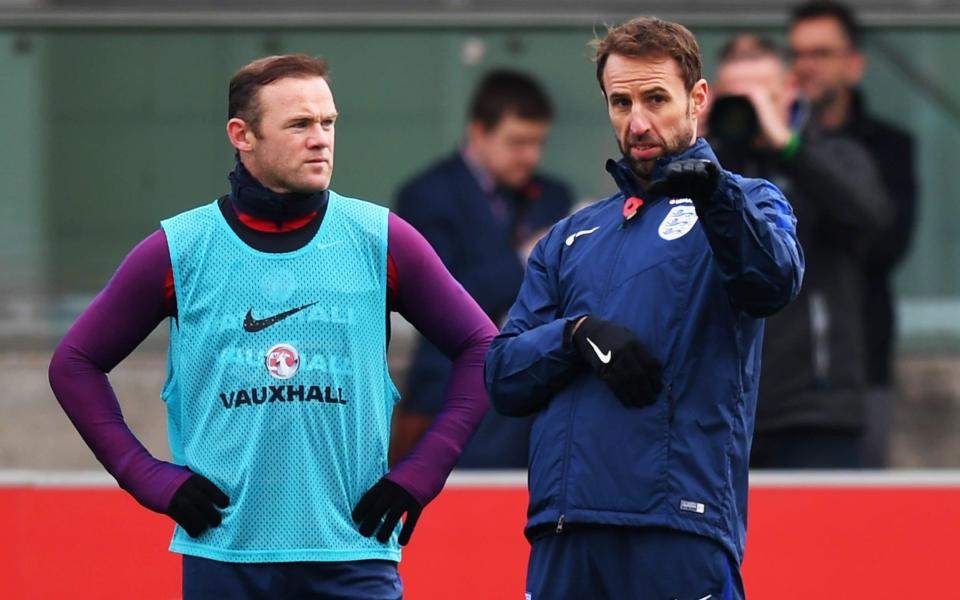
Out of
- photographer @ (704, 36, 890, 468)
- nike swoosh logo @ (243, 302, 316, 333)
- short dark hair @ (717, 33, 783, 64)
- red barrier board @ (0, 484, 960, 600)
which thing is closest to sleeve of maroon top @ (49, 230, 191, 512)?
→ nike swoosh logo @ (243, 302, 316, 333)

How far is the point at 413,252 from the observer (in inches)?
167

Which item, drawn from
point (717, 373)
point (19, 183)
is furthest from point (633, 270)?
point (19, 183)

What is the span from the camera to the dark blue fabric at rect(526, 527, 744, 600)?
149 inches

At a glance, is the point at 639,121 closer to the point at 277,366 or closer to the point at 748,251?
the point at 748,251

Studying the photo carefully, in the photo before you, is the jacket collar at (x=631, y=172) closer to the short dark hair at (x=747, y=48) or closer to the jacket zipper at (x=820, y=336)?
the jacket zipper at (x=820, y=336)

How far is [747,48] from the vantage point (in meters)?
6.56

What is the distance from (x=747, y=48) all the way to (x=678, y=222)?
9.02 ft

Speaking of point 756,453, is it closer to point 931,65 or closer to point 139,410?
point 931,65

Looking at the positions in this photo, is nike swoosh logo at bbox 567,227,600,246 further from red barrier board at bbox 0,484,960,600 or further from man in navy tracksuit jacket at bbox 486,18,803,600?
red barrier board at bbox 0,484,960,600

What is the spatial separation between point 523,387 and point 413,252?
464 mm

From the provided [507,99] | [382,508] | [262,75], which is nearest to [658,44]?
[262,75]

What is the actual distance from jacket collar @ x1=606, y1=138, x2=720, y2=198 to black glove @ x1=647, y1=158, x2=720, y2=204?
0.76 ft

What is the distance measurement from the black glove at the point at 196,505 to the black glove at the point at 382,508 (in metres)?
0.32

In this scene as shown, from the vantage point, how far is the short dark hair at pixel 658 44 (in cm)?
396
